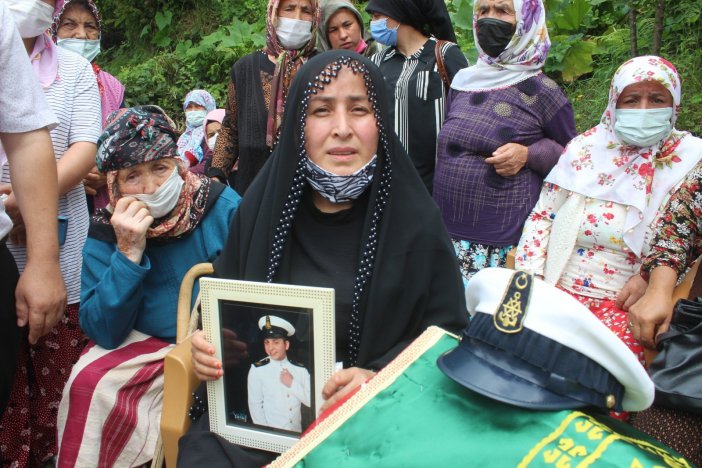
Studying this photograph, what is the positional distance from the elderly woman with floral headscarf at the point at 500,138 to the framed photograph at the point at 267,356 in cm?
181

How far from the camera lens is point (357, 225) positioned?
2.26 m

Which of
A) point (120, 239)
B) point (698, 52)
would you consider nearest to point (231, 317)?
point (120, 239)

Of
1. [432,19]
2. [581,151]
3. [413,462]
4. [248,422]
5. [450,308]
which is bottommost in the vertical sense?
[248,422]

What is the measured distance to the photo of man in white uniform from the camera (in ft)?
6.12

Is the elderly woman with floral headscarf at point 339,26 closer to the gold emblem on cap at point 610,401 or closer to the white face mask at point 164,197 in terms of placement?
the white face mask at point 164,197

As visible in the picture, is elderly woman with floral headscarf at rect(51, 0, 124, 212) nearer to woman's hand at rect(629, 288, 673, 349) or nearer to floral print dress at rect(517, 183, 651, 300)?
floral print dress at rect(517, 183, 651, 300)

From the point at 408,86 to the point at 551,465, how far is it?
2.99 m

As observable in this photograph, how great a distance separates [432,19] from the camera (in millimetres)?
3984

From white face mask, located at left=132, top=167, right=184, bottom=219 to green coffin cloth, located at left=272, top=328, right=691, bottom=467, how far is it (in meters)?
1.64

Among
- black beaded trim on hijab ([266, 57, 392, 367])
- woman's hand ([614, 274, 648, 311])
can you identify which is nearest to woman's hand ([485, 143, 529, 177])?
woman's hand ([614, 274, 648, 311])

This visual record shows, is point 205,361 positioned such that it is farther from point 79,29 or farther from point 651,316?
point 79,29

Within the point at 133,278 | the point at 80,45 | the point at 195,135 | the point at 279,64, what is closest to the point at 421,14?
the point at 279,64

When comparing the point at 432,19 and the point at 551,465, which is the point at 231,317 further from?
the point at 432,19

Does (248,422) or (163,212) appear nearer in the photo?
(248,422)
